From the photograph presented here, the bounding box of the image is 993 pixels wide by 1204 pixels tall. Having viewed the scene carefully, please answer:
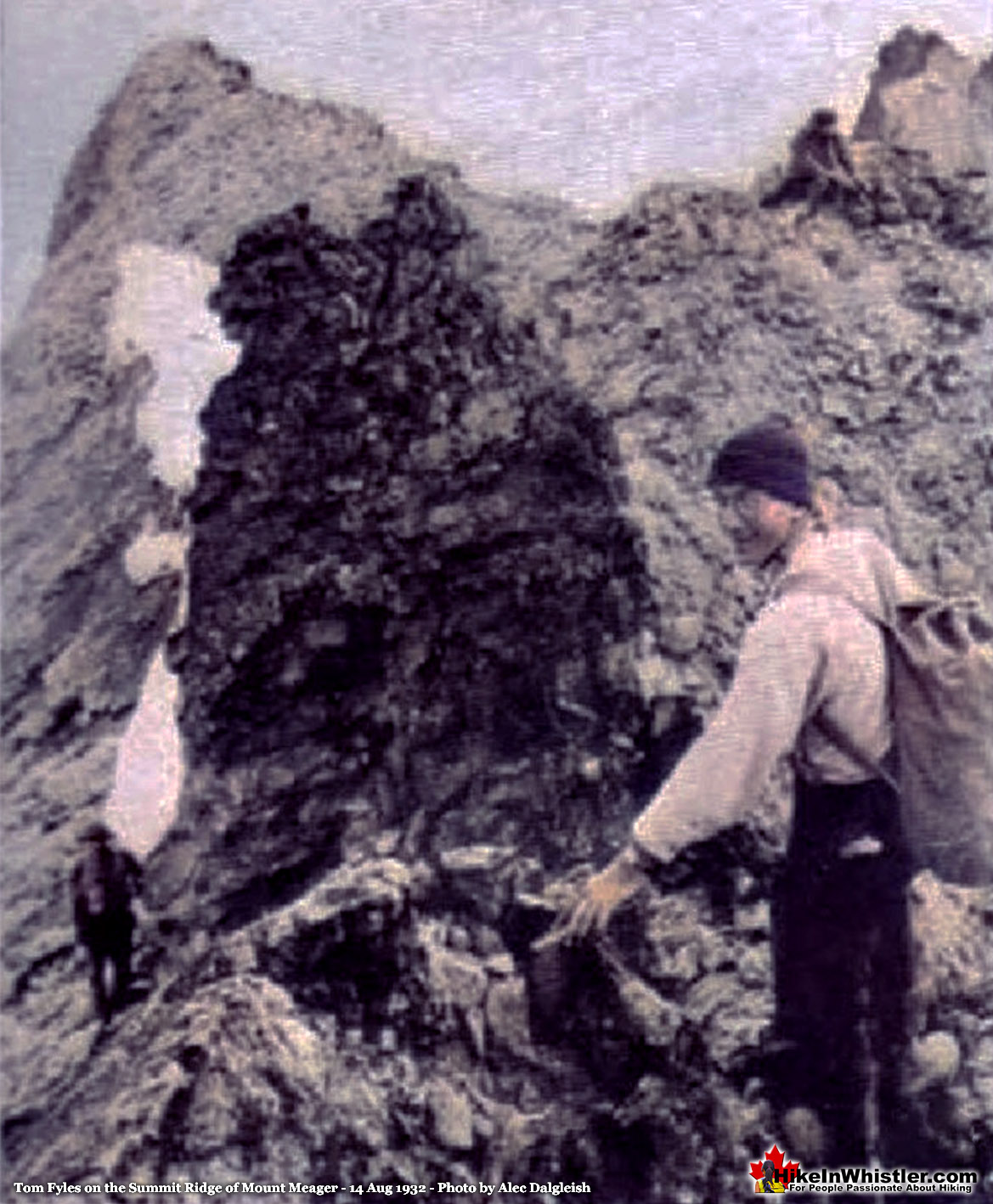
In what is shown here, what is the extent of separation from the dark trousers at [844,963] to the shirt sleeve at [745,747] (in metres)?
0.08

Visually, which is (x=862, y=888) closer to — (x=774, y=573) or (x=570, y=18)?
(x=774, y=573)

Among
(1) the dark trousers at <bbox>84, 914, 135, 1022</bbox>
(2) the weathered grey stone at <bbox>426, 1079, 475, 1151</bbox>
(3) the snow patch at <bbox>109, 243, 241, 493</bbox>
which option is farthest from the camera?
(3) the snow patch at <bbox>109, 243, 241, 493</bbox>

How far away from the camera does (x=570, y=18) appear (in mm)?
2186

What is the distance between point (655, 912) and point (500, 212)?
0.99 m

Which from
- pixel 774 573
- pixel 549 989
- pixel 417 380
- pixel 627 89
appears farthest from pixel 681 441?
pixel 549 989

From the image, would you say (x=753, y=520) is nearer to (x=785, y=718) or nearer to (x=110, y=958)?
(x=785, y=718)

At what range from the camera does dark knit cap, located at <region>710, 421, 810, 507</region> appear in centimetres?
203

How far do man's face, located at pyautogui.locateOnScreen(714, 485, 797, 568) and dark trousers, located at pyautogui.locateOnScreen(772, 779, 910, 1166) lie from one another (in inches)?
12.2

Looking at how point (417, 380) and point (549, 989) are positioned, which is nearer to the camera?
point (549, 989)

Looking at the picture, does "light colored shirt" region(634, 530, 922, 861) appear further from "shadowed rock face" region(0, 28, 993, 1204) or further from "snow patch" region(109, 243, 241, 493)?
"snow patch" region(109, 243, 241, 493)

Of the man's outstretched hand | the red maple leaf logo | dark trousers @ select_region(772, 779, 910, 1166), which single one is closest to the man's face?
dark trousers @ select_region(772, 779, 910, 1166)

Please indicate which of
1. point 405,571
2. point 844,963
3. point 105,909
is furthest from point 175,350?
point 844,963

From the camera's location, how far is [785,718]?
190 cm

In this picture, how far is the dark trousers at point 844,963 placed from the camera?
6.24ft
